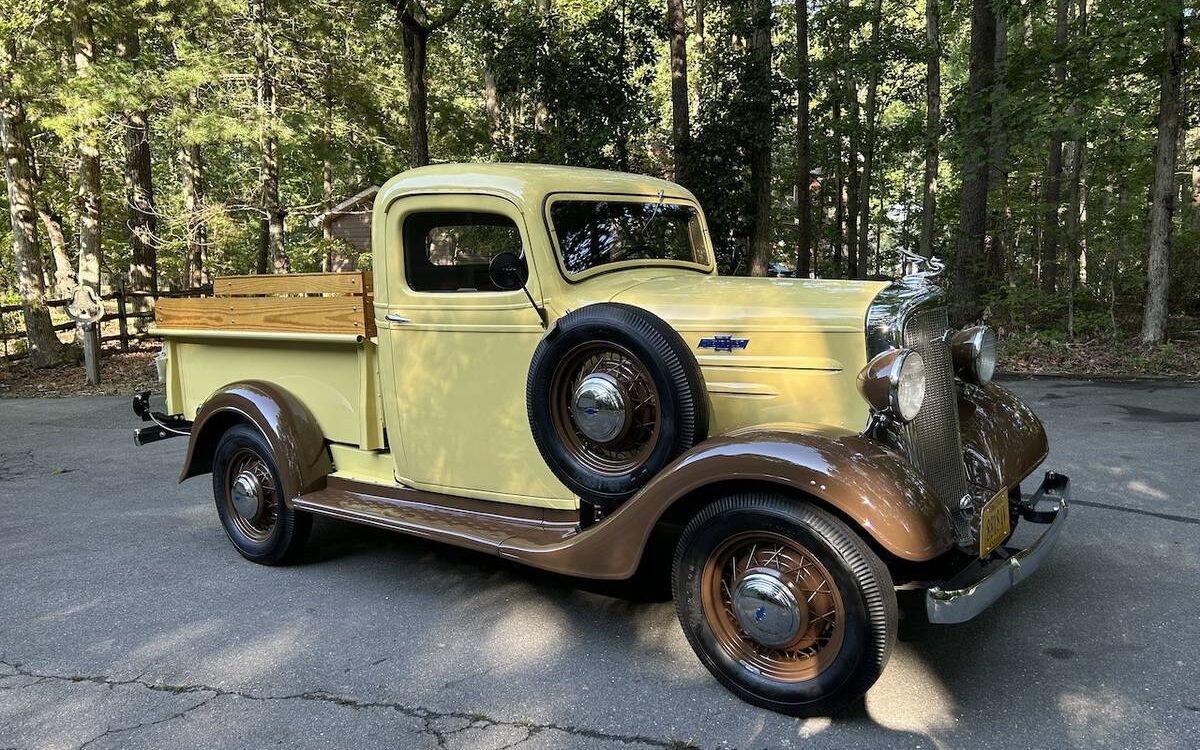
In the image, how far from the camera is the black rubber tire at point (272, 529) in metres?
3.98

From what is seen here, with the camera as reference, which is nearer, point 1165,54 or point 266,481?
point 266,481

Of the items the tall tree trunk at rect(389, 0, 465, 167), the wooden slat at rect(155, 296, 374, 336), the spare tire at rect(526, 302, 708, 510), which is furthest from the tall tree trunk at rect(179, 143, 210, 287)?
the spare tire at rect(526, 302, 708, 510)

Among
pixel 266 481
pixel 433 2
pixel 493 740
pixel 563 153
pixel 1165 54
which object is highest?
pixel 433 2

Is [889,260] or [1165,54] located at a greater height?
[1165,54]

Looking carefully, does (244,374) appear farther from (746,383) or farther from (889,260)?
(889,260)

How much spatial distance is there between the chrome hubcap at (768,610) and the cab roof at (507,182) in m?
1.86

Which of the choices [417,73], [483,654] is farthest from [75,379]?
[483,654]

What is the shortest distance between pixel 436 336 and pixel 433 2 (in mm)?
11199

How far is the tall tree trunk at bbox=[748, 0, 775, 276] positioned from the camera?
38.7 ft

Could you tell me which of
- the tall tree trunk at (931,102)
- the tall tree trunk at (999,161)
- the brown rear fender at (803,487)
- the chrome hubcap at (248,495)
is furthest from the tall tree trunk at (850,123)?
the brown rear fender at (803,487)

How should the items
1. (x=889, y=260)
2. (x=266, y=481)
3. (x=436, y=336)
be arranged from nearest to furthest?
(x=436, y=336) → (x=266, y=481) → (x=889, y=260)

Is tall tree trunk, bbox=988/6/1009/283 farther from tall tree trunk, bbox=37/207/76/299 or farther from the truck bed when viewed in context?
tall tree trunk, bbox=37/207/76/299

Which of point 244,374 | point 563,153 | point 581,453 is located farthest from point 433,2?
point 581,453

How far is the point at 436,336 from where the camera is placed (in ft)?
11.7
